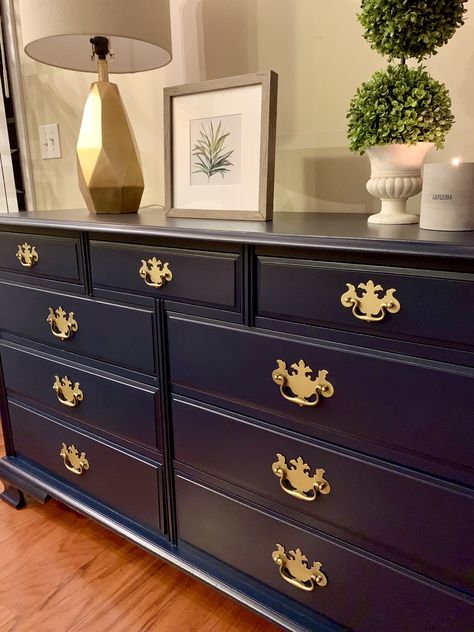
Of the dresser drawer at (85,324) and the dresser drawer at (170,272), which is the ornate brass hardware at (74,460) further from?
the dresser drawer at (170,272)

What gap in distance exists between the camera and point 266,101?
0.96 meters

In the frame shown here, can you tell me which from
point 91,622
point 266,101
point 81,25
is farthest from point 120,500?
point 81,25

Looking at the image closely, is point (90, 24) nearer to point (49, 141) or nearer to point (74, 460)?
point (49, 141)

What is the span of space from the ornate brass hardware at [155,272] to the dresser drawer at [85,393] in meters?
0.25

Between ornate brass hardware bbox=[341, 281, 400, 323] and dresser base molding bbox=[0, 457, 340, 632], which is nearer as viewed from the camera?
ornate brass hardware bbox=[341, 281, 400, 323]

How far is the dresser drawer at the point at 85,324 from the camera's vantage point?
3.38ft

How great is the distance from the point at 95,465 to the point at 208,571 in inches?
15.6

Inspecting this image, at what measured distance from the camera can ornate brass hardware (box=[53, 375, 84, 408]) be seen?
1206 millimetres

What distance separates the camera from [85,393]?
119cm

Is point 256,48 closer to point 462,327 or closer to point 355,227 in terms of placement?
point 355,227

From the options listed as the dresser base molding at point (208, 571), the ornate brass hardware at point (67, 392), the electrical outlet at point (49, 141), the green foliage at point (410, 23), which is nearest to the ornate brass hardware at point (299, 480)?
the dresser base molding at point (208, 571)

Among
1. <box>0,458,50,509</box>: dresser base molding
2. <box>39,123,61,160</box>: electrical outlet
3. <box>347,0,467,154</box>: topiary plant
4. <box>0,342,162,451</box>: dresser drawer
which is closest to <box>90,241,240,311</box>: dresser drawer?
<box>0,342,162,451</box>: dresser drawer

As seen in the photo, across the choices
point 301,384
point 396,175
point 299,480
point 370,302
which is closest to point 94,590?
point 299,480

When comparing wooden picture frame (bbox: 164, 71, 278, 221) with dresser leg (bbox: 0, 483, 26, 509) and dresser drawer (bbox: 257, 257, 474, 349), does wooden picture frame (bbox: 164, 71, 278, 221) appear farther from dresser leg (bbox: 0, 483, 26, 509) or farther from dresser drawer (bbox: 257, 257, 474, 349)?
dresser leg (bbox: 0, 483, 26, 509)
